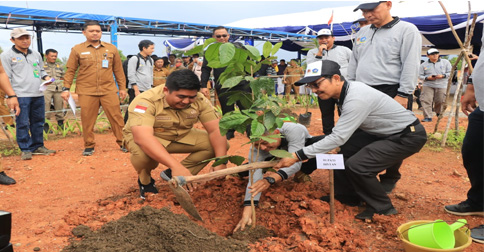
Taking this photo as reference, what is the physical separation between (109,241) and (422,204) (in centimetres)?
234

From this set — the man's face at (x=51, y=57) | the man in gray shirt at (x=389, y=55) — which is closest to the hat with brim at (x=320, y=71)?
the man in gray shirt at (x=389, y=55)

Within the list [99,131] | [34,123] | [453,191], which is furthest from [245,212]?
[99,131]

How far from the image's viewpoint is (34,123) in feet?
15.4

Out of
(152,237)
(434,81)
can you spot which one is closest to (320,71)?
(152,237)

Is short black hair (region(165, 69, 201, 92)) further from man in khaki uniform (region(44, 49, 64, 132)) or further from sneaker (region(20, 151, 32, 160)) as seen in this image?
man in khaki uniform (region(44, 49, 64, 132))

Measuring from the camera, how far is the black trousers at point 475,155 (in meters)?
2.47

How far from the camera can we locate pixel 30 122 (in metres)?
4.71

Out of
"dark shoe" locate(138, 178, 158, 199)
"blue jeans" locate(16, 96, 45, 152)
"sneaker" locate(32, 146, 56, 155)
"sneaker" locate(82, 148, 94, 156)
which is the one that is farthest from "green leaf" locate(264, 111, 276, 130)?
"sneaker" locate(32, 146, 56, 155)

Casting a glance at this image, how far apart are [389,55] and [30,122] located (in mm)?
4422

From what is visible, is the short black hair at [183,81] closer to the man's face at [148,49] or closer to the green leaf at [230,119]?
the green leaf at [230,119]

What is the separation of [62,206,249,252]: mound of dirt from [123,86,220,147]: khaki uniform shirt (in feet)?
2.63

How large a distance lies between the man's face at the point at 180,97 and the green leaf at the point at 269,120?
0.72m

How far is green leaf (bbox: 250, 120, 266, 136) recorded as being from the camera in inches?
85.7

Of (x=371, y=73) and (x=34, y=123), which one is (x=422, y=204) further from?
(x=34, y=123)
